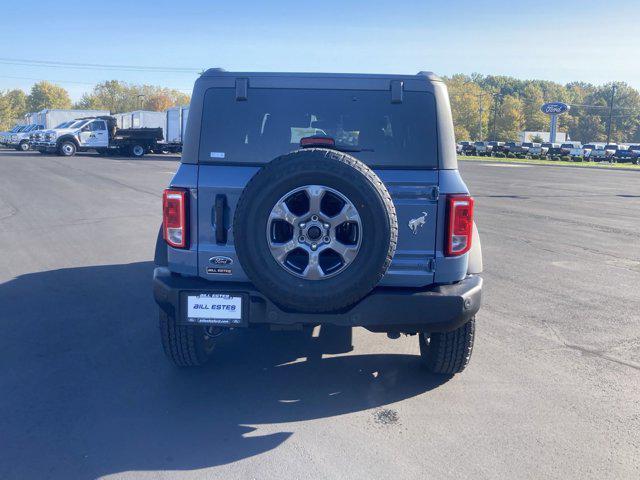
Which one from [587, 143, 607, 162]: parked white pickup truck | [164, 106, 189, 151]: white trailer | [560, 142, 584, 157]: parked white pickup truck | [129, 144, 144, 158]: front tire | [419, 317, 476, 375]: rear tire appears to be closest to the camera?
[419, 317, 476, 375]: rear tire

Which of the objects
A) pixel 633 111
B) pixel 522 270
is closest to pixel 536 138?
pixel 633 111

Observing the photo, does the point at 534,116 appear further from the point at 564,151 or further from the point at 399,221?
the point at 399,221

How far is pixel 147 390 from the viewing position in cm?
443

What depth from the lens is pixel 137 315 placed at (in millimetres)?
6227

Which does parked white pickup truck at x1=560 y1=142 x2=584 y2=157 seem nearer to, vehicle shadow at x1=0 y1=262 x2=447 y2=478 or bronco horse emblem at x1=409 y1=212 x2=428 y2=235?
vehicle shadow at x1=0 y1=262 x2=447 y2=478

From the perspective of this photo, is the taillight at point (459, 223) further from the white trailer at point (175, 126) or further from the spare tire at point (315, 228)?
the white trailer at point (175, 126)

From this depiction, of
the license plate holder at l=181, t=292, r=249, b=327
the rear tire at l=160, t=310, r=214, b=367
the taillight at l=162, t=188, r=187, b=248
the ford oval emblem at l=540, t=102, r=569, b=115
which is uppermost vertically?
the ford oval emblem at l=540, t=102, r=569, b=115

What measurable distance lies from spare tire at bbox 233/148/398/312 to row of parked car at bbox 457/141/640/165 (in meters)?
64.4

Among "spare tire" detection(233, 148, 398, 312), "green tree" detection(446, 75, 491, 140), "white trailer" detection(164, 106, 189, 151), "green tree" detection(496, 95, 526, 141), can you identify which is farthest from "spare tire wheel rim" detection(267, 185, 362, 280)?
"green tree" detection(496, 95, 526, 141)

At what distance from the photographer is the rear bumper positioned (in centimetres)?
391

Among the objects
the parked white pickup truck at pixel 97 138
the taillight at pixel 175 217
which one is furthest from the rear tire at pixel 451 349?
the parked white pickup truck at pixel 97 138

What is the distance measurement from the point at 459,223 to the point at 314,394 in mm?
1519

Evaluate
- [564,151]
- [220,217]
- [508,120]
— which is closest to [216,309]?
[220,217]

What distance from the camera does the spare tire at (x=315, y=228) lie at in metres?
3.66
